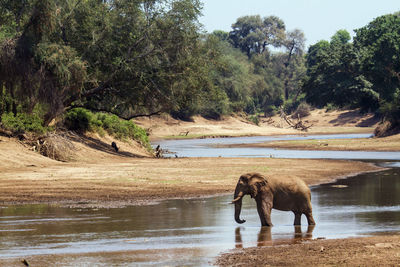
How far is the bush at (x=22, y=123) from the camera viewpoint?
3359 cm

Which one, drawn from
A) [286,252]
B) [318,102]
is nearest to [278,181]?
[286,252]

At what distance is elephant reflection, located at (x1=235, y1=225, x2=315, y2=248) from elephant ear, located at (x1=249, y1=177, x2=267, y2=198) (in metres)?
0.86

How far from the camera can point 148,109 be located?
43.8 m

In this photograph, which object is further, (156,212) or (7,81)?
(7,81)

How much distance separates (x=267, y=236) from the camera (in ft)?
45.9

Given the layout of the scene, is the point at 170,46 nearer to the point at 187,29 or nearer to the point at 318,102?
the point at 187,29

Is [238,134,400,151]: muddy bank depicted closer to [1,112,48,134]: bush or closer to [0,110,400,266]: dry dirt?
[0,110,400,266]: dry dirt

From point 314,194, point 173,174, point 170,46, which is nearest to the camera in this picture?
point 314,194

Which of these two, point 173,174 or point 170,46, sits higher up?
point 170,46

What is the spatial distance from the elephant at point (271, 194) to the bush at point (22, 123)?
21.1m

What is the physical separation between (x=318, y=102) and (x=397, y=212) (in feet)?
243

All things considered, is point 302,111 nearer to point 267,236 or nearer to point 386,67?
point 386,67

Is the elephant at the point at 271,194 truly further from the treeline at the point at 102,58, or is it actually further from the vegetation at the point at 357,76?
the vegetation at the point at 357,76

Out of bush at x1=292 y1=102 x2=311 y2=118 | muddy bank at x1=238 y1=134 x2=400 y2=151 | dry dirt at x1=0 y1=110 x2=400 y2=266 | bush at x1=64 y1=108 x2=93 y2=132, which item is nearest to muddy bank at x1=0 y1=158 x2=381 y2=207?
dry dirt at x1=0 y1=110 x2=400 y2=266
